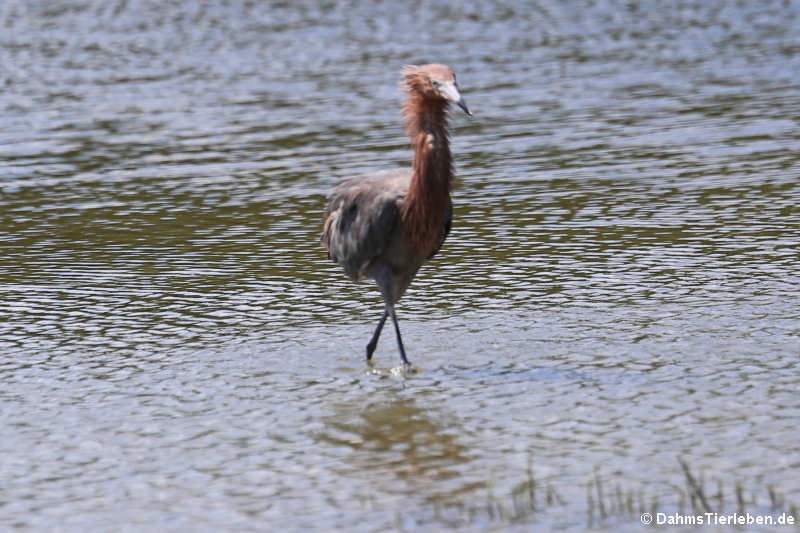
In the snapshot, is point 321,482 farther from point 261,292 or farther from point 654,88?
point 654,88

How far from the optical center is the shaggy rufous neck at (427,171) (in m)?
8.69

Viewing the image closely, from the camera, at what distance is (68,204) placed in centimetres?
1479

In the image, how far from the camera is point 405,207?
29.1ft

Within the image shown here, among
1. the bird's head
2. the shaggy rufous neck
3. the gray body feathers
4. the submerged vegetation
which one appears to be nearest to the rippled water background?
the submerged vegetation

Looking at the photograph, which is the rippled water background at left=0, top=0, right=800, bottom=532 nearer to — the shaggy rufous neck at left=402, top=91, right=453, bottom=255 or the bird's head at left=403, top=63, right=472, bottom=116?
the shaggy rufous neck at left=402, top=91, right=453, bottom=255

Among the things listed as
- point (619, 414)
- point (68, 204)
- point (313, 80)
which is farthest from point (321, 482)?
point (313, 80)

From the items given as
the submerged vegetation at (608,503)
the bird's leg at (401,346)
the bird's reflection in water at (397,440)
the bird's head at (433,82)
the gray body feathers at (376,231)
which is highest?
the bird's head at (433,82)

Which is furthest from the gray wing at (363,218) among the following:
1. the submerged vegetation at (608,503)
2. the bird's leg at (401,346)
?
the submerged vegetation at (608,503)

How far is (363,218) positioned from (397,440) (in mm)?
1814

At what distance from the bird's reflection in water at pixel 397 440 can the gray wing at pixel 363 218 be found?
3.58ft

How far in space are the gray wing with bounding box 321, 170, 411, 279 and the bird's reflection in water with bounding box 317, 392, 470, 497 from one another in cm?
109

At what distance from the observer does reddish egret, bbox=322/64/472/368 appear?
28.5ft

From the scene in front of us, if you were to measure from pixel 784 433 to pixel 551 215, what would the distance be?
6092 millimetres

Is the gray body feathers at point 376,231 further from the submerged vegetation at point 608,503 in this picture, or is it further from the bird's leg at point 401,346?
the submerged vegetation at point 608,503
